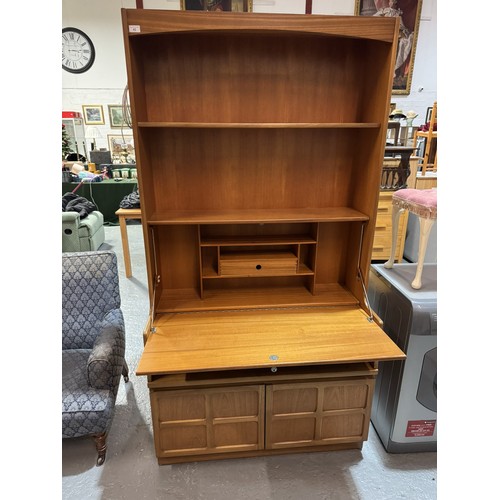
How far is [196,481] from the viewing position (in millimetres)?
1668

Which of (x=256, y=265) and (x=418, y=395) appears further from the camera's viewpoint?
(x=256, y=265)

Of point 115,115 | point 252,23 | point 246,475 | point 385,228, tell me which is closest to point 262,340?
point 246,475

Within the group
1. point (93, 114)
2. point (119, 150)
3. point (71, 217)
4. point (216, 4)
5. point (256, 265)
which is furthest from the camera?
point (119, 150)

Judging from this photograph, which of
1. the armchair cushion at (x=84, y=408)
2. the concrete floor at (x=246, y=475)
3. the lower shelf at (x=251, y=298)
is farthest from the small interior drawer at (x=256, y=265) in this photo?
the concrete floor at (x=246, y=475)

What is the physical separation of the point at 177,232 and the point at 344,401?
1199mm

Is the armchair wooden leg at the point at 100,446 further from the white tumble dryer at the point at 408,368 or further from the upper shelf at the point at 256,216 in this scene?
the white tumble dryer at the point at 408,368

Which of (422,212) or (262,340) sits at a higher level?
(422,212)

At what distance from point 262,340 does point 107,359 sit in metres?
0.78

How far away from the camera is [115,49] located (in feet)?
18.1

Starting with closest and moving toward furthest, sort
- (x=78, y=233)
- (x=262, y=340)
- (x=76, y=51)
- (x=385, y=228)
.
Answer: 1. (x=262, y=340)
2. (x=385, y=228)
3. (x=78, y=233)
4. (x=76, y=51)

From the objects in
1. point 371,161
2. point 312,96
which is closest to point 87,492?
point 371,161

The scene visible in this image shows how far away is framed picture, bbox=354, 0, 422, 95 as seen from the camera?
15.8 ft

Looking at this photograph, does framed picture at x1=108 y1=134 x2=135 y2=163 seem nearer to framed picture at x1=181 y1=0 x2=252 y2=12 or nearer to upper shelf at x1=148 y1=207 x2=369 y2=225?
framed picture at x1=181 y1=0 x2=252 y2=12

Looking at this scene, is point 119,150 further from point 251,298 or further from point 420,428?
point 420,428
